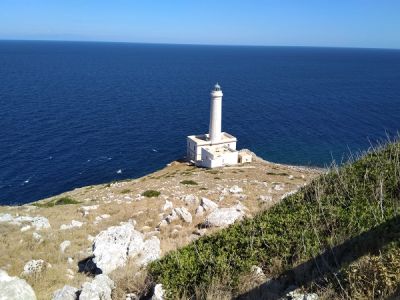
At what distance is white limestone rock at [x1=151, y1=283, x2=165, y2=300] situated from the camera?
845cm

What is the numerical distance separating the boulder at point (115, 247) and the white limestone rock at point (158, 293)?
3.61 m

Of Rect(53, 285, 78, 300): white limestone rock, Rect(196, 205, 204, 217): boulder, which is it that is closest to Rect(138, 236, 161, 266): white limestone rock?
Rect(53, 285, 78, 300): white limestone rock

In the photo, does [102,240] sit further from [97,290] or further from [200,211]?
[200,211]

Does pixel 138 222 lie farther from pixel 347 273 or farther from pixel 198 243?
pixel 347 273

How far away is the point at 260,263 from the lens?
918cm

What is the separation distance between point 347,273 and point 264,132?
7651cm

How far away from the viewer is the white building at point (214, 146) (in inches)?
2098

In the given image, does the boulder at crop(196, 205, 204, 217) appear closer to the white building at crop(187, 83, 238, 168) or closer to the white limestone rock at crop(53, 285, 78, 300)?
the white limestone rock at crop(53, 285, 78, 300)

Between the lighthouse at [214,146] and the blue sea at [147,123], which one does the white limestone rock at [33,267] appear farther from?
the lighthouse at [214,146]

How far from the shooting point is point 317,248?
8.79 metres

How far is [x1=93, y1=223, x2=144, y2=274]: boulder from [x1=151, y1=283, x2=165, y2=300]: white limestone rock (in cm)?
361

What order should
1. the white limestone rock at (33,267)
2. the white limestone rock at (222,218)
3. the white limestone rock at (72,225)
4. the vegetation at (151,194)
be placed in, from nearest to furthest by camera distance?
1. the white limestone rock at (33,267)
2. the white limestone rock at (222,218)
3. the white limestone rock at (72,225)
4. the vegetation at (151,194)

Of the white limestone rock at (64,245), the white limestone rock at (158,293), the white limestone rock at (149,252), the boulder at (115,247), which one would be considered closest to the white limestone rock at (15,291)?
the white limestone rock at (158,293)

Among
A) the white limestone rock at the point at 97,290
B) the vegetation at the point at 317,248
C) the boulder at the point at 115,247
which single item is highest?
the vegetation at the point at 317,248
